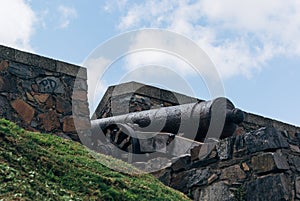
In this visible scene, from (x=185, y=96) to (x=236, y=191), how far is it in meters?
5.22

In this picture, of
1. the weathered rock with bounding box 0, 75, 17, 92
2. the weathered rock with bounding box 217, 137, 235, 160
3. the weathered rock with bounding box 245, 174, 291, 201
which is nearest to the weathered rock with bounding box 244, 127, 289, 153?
the weathered rock with bounding box 217, 137, 235, 160

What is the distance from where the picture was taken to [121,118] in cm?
1008

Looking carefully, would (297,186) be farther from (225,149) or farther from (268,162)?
(225,149)

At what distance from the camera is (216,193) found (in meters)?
6.89

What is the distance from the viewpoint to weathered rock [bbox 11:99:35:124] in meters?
8.46

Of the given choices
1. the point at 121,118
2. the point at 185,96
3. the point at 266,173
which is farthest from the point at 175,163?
the point at 185,96

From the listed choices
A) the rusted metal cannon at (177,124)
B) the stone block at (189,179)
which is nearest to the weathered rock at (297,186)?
the stone block at (189,179)

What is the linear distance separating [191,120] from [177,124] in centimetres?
26

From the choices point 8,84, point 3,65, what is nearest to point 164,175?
point 8,84

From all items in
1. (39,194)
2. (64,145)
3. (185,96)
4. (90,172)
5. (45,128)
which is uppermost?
(185,96)

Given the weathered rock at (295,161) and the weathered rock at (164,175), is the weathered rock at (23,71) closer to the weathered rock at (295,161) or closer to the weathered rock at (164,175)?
the weathered rock at (164,175)

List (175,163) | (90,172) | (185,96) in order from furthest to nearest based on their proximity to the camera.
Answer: (185,96) < (175,163) < (90,172)

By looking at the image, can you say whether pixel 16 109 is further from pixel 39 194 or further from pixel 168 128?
pixel 39 194

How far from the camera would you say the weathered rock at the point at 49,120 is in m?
8.62
